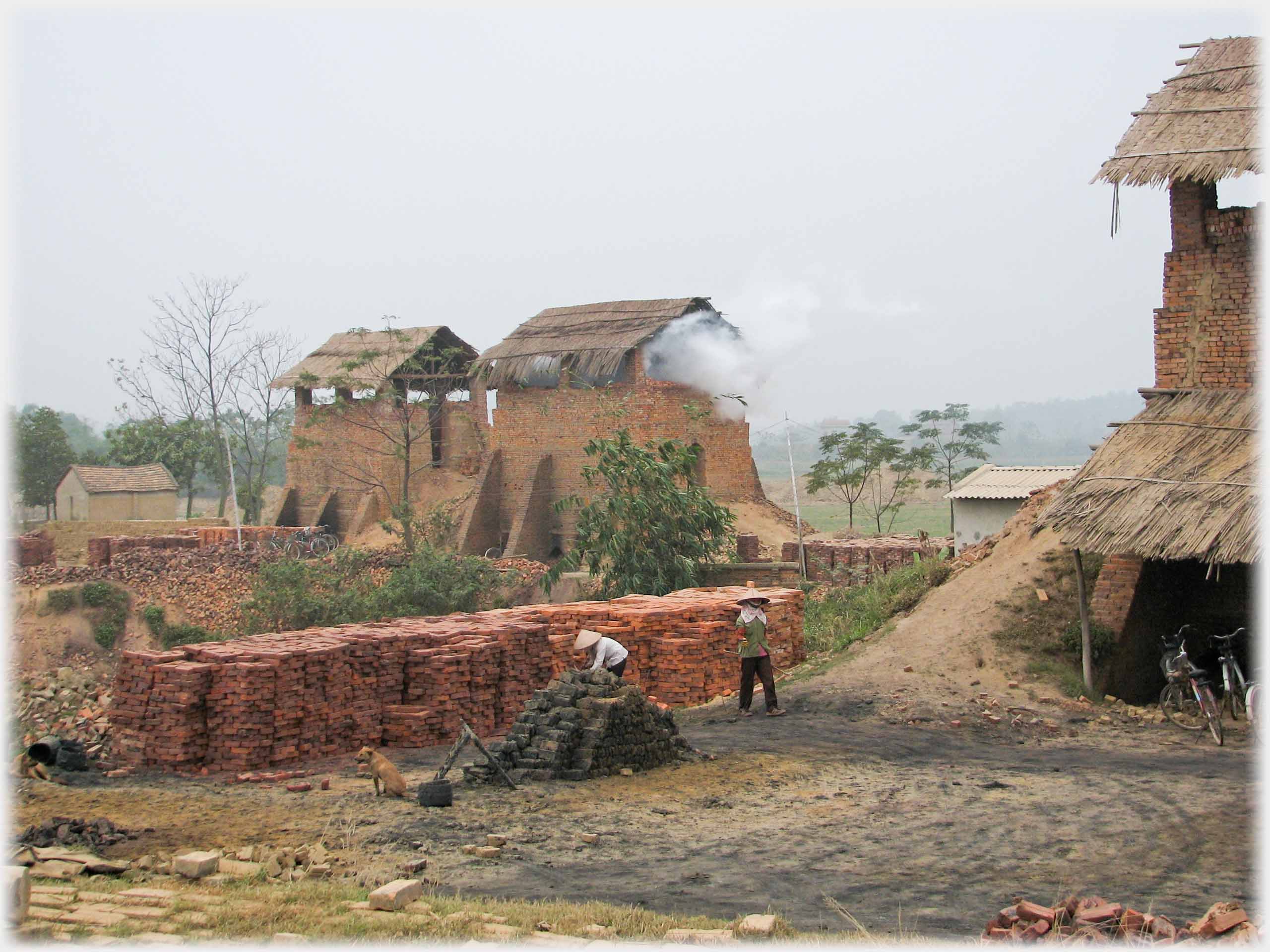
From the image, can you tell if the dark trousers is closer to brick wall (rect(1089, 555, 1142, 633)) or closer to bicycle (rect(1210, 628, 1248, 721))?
A: brick wall (rect(1089, 555, 1142, 633))

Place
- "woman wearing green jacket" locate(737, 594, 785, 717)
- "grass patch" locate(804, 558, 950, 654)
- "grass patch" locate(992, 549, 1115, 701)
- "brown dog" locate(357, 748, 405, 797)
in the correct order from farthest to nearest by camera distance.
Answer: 1. "grass patch" locate(804, 558, 950, 654)
2. "grass patch" locate(992, 549, 1115, 701)
3. "woman wearing green jacket" locate(737, 594, 785, 717)
4. "brown dog" locate(357, 748, 405, 797)

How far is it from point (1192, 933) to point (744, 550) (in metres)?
18.6

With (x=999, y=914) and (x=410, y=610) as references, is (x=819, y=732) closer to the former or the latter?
(x=999, y=914)

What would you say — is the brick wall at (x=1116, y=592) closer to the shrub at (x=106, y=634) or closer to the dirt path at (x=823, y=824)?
the dirt path at (x=823, y=824)

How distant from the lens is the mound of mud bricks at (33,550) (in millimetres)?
27422

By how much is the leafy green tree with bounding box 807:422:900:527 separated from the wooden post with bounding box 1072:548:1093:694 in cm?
1932

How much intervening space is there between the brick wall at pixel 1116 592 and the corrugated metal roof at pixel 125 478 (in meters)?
29.4

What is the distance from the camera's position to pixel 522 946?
611cm

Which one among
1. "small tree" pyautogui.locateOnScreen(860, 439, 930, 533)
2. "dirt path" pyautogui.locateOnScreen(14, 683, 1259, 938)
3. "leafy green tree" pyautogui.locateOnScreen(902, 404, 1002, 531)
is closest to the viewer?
"dirt path" pyautogui.locateOnScreen(14, 683, 1259, 938)

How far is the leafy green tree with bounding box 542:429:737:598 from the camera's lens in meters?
22.0

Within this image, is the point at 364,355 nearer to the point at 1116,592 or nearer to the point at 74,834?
the point at 1116,592

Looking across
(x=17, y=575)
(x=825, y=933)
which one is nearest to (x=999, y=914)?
(x=825, y=933)

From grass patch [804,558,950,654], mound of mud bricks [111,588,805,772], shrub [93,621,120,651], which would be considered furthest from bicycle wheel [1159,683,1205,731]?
shrub [93,621,120,651]

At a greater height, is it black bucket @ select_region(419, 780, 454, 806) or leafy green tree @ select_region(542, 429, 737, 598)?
leafy green tree @ select_region(542, 429, 737, 598)
